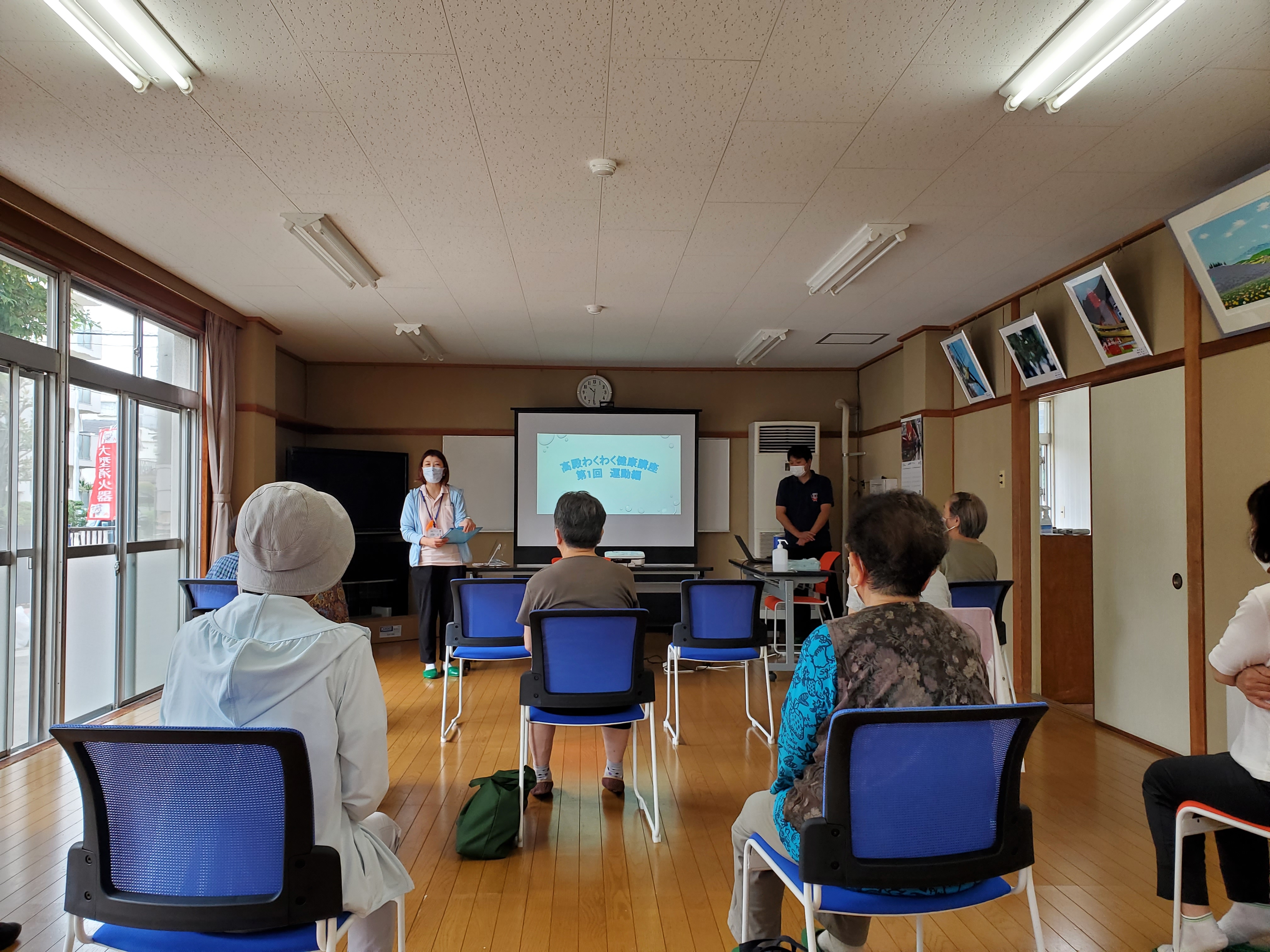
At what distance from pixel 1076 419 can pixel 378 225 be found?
522 centimetres

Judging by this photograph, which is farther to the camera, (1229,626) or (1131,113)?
(1131,113)

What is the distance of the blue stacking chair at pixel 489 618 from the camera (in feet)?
12.6

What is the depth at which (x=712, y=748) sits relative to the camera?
13.9 ft

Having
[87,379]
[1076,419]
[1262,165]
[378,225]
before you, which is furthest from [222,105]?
[1076,419]

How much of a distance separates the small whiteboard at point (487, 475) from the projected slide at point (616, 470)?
0.35 meters

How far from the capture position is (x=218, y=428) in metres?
6.03

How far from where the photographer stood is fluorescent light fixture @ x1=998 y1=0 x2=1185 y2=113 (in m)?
2.31

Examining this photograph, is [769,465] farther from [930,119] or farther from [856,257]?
[930,119]

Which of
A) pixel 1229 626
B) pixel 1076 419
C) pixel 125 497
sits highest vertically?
pixel 1076 419

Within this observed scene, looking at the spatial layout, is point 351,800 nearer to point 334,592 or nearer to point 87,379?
point 334,592

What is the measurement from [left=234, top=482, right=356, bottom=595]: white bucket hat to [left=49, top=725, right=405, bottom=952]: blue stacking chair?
12.9 inches

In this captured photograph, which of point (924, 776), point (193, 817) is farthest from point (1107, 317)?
point (193, 817)

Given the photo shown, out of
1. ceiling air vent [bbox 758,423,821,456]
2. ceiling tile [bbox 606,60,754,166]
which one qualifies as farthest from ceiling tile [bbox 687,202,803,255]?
ceiling air vent [bbox 758,423,821,456]

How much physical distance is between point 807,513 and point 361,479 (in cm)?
424
